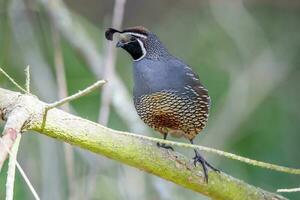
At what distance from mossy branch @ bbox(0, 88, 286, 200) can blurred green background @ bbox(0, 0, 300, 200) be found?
31.0 inches

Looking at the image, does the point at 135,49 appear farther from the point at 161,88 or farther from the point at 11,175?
the point at 11,175

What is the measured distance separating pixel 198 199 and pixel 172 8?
2014 millimetres

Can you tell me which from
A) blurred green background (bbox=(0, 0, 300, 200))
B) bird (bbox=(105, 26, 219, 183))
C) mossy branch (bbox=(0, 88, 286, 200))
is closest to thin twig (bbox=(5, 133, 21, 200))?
mossy branch (bbox=(0, 88, 286, 200))

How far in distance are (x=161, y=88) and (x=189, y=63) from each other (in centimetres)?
268

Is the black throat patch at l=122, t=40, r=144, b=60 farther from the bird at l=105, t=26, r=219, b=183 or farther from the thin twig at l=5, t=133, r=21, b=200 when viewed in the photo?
the thin twig at l=5, t=133, r=21, b=200

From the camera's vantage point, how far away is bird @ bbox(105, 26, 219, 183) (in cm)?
239

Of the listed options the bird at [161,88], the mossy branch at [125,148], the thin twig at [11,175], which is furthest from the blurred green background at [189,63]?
the thin twig at [11,175]

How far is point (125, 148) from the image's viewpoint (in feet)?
6.06

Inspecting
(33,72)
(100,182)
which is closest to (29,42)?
(33,72)

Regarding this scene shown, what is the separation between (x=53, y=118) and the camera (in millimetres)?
1708

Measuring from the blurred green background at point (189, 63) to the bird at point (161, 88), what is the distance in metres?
0.50

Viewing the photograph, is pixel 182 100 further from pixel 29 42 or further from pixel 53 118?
pixel 29 42

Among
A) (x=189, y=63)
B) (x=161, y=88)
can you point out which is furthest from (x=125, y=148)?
(x=189, y=63)

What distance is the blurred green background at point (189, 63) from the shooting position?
11.3ft
